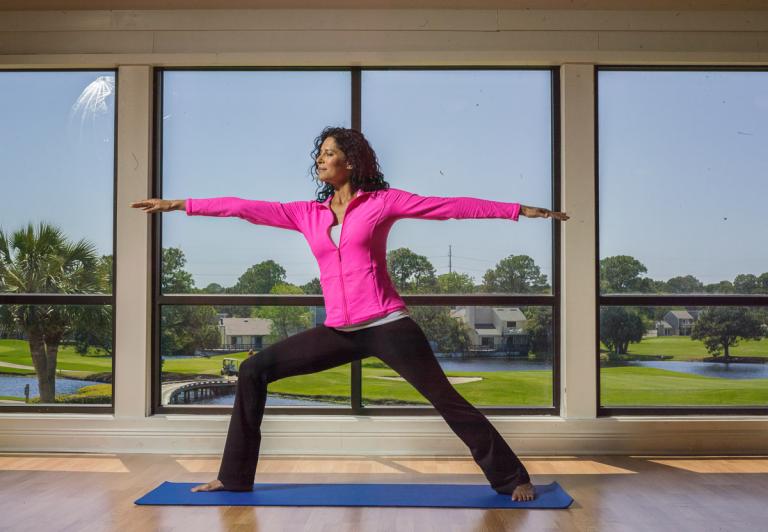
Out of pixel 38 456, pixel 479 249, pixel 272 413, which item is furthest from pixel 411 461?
pixel 38 456

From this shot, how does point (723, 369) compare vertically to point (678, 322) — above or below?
below

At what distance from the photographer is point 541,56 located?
461 cm

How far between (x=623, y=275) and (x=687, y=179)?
668 mm

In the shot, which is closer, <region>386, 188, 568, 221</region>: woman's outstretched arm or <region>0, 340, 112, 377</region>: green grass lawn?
<region>386, 188, 568, 221</region>: woman's outstretched arm

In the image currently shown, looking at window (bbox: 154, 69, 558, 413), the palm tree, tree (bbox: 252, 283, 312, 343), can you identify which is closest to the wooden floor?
window (bbox: 154, 69, 558, 413)

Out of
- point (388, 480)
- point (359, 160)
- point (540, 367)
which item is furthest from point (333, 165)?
point (540, 367)

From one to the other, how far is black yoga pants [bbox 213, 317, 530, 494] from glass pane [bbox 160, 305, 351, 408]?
1151 millimetres

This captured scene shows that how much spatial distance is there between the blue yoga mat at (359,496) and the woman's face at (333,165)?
138 centimetres

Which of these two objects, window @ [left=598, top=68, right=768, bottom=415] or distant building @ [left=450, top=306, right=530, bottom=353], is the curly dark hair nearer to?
distant building @ [left=450, top=306, right=530, bottom=353]

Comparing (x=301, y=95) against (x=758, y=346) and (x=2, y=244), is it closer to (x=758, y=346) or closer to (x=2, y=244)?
(x=2, y=244)

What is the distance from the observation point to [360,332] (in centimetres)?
354

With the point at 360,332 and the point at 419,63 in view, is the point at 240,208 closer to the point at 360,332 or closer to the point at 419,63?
the point at 360,332

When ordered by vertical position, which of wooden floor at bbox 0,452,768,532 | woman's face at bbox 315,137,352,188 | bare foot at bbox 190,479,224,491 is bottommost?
wooden floor at bbox 0,452,768,532

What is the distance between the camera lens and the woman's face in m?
3.68
